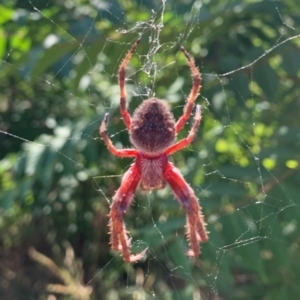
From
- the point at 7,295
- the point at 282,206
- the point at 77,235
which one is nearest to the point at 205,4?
the point at 282,206

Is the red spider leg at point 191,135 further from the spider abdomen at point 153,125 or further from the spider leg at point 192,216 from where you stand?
the spider leg at point 192,216

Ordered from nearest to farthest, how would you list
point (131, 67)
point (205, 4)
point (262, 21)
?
point (205, 4) → point (262, 21) → point (131, 67)

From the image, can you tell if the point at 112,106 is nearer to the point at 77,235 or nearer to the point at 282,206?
the point at 282,206

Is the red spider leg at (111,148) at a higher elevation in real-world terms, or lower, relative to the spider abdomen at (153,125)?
lower

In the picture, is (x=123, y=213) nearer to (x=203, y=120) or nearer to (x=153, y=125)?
(x=153, y=125)

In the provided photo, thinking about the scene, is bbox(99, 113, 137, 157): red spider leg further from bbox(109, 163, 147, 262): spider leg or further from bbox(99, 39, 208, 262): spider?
bbox(109, 163, 147, 262): spider leg

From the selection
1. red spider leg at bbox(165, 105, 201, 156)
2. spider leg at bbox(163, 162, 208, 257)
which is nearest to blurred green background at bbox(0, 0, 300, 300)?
spider leg at bbox(163, 162, 208, 257)

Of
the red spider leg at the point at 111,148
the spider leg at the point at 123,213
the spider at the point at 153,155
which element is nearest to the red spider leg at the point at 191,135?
the spider at the point at 153,155
